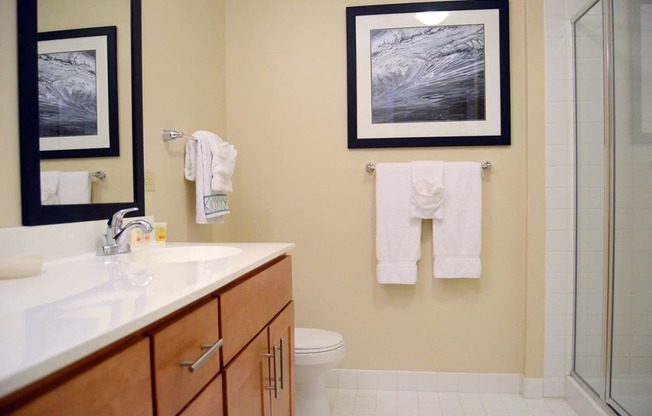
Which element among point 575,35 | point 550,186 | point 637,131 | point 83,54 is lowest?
point 550,186

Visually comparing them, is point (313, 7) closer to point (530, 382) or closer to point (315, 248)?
point (315, 248)

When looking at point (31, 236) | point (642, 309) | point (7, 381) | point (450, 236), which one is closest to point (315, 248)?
point (450, 236)

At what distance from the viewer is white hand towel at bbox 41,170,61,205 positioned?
959mm

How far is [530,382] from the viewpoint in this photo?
6.19 feet

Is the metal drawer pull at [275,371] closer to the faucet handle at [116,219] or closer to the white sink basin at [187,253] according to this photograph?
the white sink basin at [187,253]

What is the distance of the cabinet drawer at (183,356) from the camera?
1.90ft

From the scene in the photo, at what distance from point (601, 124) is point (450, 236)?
87 centimetres

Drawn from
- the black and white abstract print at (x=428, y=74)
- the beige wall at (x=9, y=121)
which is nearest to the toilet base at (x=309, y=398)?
the beige wall at (x=9, y=121)

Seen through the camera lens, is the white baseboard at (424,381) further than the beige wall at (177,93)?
Yes

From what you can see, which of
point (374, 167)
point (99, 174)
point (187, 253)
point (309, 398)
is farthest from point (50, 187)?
point (374, 167)

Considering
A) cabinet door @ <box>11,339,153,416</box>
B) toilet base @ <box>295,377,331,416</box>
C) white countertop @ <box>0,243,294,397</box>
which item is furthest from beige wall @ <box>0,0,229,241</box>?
cabinet door @ <box>11,339,153,416</box>

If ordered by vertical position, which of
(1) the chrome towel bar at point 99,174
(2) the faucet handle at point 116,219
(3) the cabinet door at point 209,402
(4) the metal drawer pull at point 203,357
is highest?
(1) the chrome towel bar at point 99,174

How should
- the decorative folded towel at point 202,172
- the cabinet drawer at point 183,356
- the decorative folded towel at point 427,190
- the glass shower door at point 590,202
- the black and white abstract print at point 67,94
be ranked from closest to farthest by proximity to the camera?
1. the cabinet drawer at point 183,356
2. the black and white abstract print at point 67,94
3. the decorative folded towel at point 202,172
4. the glass shower door at point 590,202
5. the decorative folded towel at point 427,190

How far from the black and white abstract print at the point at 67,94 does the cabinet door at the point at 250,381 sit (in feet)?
2.62
